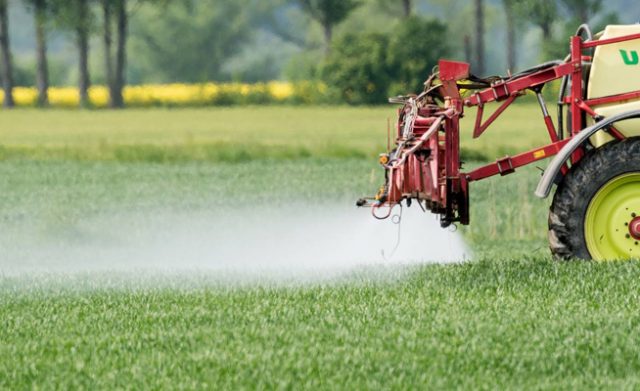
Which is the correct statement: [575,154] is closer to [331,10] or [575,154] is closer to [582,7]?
[331,10]

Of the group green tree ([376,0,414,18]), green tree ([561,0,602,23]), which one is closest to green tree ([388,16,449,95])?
green tree ([561,0,602,23])

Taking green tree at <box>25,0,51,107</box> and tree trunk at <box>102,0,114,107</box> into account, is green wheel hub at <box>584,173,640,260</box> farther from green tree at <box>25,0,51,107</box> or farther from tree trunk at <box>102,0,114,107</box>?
green tree at <box>25,0,51,107</box>

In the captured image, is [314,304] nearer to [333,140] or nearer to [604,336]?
[604,336]

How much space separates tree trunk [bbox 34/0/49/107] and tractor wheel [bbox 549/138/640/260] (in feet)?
182

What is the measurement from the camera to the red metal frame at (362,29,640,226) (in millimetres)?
A: 11867

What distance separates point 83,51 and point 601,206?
58101 mm

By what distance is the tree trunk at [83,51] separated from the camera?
65.2m

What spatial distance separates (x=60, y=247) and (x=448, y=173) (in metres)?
9.10

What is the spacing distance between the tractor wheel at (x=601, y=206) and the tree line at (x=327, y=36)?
26.6m

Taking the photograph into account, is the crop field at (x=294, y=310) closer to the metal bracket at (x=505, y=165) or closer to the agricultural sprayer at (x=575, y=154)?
the agricultural sprayer at (x=575, y=154)

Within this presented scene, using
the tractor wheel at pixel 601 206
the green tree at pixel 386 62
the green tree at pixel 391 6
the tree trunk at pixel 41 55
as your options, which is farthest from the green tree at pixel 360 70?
the tractor wheel at pixel 601 206

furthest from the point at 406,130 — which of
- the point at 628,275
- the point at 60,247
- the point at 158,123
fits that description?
the point at 158,123

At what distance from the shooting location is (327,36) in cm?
7250

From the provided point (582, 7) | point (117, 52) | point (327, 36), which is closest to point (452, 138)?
point (117, 52)
